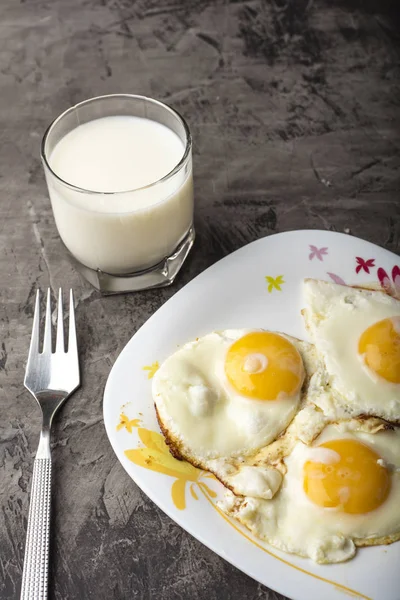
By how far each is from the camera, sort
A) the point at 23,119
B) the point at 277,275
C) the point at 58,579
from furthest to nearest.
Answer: the point at 23,119, the point at 277,275, the point at 58,579

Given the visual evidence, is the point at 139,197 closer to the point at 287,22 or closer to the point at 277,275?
the point at 277,275

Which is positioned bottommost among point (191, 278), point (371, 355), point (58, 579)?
point (58, 579)

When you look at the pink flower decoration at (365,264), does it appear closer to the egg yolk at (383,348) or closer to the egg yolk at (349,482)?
the egg yolk at (383,348)

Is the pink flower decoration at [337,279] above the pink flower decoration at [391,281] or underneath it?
underneath

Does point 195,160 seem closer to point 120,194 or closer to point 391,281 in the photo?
point 120,194

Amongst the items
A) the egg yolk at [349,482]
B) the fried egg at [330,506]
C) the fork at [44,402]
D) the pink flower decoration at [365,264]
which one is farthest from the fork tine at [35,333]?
the pink flower decoration at [365,264]

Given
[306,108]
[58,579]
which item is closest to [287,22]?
[306,108]

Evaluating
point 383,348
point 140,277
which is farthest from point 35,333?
point 383,348
